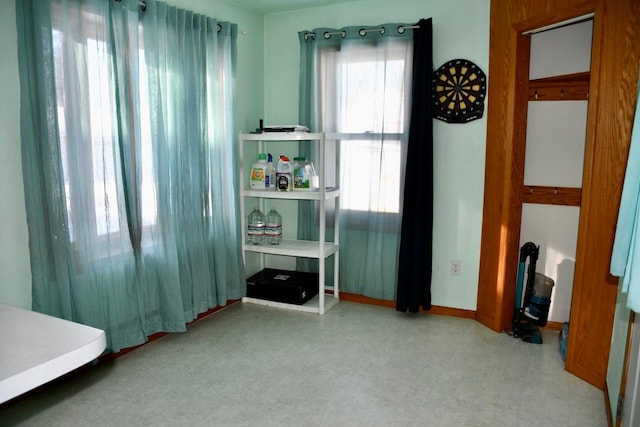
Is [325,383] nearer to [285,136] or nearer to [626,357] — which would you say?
[626,357]

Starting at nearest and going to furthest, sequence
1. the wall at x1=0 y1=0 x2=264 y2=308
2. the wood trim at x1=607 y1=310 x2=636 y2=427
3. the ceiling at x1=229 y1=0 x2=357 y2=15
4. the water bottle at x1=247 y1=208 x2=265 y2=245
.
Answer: the wood trim at x1=607 y1=310 x2=636 y2=427, the wall at x1=0 y1=0 x2=264 y2=308, the ceiling at x1=229 y1=0 x2=357 y2=15, the water bottle at x1=247 y1=208 x2=265 y2=245

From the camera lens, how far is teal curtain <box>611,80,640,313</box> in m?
1.57

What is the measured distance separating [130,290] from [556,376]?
2483 millimetres

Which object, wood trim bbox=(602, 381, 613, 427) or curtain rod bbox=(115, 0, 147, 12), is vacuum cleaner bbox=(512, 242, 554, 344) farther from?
curtain rod bbox=(115, 0, 147, 12)

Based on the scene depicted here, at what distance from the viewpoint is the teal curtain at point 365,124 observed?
11.3 feet

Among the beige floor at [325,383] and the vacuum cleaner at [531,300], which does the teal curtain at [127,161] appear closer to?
the beige floor at [325,383]

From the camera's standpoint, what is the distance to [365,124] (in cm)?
357

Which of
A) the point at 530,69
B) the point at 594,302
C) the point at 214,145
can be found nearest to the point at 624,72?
the point at 530,69

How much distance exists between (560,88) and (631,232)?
180 cm

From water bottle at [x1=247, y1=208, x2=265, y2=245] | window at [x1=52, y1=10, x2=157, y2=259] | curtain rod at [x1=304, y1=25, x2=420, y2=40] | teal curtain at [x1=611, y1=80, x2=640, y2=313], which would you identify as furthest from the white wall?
window at [x1=52, y1=10, x2=157, y2=259]

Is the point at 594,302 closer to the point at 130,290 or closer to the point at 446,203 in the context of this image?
the point at 446,203

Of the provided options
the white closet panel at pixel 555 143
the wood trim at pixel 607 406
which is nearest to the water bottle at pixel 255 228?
the white closet panel at pixel 555 143

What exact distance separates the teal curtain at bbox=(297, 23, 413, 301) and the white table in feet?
8.50

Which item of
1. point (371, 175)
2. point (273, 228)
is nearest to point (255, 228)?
point (273, 228)
